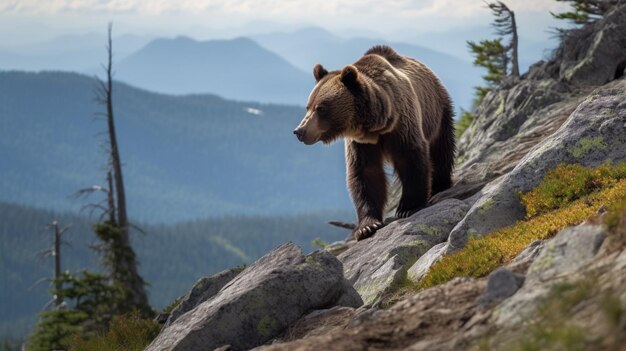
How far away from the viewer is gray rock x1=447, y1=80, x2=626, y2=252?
41.0ft

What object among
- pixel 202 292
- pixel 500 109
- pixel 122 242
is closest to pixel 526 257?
pixel 202 292

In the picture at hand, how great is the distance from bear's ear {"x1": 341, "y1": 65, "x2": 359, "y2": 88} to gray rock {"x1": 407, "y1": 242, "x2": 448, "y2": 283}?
3118mm

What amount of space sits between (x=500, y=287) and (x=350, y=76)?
737 cm

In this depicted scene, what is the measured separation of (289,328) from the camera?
10.8 meters

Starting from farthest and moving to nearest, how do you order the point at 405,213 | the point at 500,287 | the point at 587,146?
the point at 405,213, the point at 587,146, the point at 500,287

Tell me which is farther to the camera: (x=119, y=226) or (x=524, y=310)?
(x=119, y=226)

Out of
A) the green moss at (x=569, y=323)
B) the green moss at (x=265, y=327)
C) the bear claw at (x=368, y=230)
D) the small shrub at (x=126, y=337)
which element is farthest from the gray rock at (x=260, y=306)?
the green moss at (x=569, y=323)

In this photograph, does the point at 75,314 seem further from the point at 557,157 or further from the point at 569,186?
the point at 569,186

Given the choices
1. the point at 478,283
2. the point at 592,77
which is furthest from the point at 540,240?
the point at 592,77

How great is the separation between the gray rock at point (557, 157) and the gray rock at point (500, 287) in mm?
4922

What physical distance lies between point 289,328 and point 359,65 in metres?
6.18

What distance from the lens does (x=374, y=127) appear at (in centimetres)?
1437

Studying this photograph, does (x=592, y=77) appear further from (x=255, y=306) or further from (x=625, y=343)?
(x=625, y=343)

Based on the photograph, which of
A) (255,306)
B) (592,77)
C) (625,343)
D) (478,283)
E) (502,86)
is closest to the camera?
(625,343)
